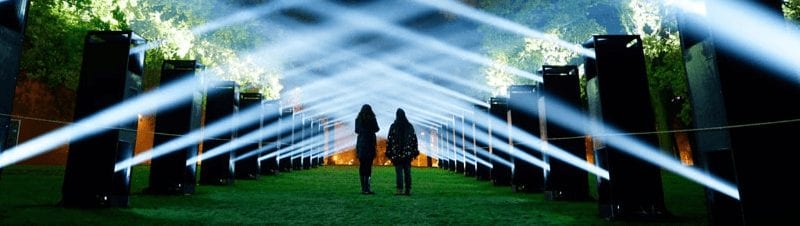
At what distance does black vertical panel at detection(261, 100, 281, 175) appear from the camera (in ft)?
48.5

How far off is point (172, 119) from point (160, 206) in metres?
2.84

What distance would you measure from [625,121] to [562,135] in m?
2.41

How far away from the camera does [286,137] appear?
17875mm

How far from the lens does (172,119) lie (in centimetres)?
830

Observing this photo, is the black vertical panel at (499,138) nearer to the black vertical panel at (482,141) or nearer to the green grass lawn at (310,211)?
the black vertical panel at (482,141)

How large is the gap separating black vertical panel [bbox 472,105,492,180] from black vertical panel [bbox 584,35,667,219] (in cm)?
788

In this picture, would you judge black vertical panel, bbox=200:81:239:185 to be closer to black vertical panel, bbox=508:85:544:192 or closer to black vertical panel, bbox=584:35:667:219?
black vertical panel, bbox=508:85:544:192

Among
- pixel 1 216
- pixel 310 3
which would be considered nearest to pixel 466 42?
pixel 310 3

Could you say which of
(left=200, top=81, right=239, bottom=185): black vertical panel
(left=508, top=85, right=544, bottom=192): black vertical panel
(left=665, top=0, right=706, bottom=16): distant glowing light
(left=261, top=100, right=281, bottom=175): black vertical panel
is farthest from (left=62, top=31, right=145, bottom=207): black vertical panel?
(left=261, top=100, right=281, bottom=175): black vertical panel

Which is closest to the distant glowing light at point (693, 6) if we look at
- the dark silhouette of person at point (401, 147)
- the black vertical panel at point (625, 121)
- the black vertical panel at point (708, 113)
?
the black vertical panel at point (708, 113)

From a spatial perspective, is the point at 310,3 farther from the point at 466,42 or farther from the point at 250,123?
the point at 250,123

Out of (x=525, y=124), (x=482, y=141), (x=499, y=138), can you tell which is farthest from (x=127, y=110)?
(x=482, y=141)

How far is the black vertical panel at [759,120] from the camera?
3.31 metres

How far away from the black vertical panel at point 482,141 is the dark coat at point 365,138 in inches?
209
